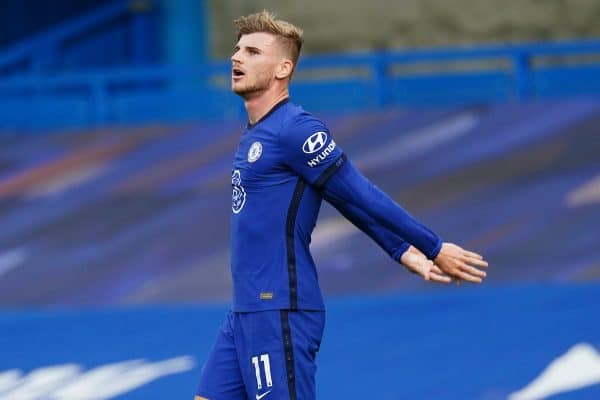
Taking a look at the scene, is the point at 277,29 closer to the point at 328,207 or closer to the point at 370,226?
the point at 370,226

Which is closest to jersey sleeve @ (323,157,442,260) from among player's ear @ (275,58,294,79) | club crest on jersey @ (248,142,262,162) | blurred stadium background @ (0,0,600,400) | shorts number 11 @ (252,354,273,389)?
club crest on jersey @ (248,142,262,162)

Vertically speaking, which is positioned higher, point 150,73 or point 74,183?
point 150,73

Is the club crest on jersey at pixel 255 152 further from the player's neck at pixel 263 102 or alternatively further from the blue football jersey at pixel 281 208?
the player's neck at pixel 263 102

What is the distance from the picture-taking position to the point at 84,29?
18578 millimetres

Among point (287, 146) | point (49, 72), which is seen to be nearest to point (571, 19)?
point (49, 72)

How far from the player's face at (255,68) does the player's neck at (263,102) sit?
0.08ft

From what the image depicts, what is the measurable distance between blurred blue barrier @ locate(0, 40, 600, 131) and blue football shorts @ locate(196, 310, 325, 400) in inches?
344

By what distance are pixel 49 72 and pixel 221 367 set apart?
511 inches

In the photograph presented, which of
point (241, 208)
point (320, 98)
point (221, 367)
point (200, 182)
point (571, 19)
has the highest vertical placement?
point (571, 19)

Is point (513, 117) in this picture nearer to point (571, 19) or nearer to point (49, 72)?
point (571, 19)

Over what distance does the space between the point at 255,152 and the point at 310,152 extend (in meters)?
0.22

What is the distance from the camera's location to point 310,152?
5074 millimetres

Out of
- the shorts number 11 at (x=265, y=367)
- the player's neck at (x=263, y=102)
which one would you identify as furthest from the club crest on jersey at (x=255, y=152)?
the shorts number 11 at (x=265, y=367)

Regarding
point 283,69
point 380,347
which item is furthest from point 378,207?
point 380,347
